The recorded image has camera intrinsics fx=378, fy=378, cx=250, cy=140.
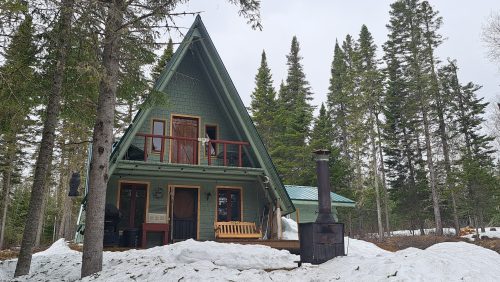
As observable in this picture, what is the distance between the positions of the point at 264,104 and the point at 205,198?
2424cm

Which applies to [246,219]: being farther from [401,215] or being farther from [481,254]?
[401,215]

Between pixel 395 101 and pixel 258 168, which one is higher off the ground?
pixel 395 101

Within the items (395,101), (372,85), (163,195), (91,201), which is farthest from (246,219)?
(395,101)

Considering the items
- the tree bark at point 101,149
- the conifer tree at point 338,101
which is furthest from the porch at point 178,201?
the conifer tree at point 338,101

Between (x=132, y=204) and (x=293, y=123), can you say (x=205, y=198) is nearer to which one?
(x=132, y=204)

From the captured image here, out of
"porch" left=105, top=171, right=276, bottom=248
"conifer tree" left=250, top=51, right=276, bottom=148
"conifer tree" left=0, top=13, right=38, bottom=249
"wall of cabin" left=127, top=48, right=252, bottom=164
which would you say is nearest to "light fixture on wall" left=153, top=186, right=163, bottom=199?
"porch" left=105, top=171, right=276, bottom=248

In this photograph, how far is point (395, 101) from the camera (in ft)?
112

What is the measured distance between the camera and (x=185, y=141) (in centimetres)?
1427

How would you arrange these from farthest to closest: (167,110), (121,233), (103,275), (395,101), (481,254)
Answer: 1. (395,101)
2. (167,110)
3. (121,233)
4. (103,275)
5. (481,254)

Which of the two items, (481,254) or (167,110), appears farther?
(167,110)

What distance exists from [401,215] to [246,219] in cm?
2129

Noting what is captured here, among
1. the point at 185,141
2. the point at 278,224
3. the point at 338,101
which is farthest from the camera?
the point at 338,101

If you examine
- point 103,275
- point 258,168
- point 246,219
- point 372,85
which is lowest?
point 103,275

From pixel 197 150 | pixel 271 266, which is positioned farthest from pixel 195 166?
pixel 271 266
